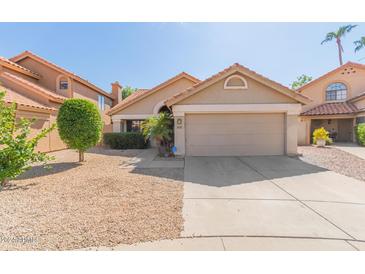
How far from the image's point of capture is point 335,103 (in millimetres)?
17875

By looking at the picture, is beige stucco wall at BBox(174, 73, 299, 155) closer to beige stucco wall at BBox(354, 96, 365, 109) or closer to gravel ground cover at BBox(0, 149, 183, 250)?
gravel ground cover at BBox(0, 149, 183, 250)

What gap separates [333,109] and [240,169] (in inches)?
581

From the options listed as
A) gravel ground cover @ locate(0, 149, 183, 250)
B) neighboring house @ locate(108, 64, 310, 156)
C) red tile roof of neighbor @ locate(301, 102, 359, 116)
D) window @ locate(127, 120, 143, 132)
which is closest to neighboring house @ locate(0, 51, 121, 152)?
window @ locate(127, 120, 143, 132)

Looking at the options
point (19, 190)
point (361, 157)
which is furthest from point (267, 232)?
point (361, 157)

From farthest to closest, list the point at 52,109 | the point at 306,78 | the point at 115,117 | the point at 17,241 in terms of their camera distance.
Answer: the point at 306,78
the point at 115,117
the point at 52,109
the point at 17,241

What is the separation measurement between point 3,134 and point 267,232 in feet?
23.8

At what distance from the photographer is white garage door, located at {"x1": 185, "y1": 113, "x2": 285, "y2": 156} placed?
1032 centimetres

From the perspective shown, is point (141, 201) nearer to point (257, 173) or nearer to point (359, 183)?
point (257, 173)

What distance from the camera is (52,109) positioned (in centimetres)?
1374

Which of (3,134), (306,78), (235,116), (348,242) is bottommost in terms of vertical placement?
(348,242)

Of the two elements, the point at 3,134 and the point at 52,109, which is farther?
the point at 52,109

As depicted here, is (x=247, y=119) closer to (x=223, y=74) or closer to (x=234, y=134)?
(x=234, y=134)

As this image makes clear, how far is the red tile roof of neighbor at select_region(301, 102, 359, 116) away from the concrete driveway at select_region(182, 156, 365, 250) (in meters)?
12.0

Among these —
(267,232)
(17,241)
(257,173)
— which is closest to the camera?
(17,241)
